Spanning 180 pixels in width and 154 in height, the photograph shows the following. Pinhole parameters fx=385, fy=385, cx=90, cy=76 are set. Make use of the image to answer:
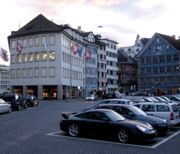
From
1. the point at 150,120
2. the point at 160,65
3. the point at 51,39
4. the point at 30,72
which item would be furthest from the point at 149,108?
the point at 160,65

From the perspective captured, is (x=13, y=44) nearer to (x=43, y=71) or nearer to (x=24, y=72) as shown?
(x=24, y=72)

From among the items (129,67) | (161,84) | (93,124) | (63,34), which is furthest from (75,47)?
(129,67)

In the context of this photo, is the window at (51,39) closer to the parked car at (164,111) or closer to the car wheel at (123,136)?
the parked car at (164,111)

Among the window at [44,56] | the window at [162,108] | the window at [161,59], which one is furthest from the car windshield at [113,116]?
the window at [161,59]

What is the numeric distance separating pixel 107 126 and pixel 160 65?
295 ft

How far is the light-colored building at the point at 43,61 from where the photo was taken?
81.7 meters

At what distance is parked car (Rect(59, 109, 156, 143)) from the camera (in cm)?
1656

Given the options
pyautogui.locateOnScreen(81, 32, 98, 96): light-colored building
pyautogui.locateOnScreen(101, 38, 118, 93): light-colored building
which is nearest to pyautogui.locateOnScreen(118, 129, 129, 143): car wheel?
pyautogui.locateOnScreen(81, 32, 98, 96): light-colored building

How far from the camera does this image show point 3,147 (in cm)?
1557

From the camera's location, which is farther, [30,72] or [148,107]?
[30,72]

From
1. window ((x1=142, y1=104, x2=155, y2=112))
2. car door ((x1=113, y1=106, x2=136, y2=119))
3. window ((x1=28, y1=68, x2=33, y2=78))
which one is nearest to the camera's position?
car door ((x1=113, y1=106, x2=136, y2=119))

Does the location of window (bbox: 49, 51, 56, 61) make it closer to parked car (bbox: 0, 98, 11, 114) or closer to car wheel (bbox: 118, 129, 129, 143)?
parked car (bbox: 0, 98, 11, 114)

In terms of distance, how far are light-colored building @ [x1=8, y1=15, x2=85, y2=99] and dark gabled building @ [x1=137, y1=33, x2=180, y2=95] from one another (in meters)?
25.8

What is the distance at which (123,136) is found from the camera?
1695cm
